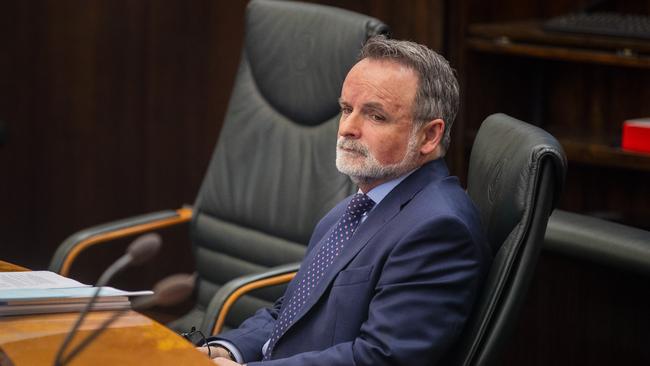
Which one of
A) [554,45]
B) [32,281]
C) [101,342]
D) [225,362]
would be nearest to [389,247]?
[225,362]

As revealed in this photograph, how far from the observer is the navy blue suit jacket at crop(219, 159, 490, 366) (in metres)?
1.82

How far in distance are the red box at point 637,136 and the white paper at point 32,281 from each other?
1.77 metres

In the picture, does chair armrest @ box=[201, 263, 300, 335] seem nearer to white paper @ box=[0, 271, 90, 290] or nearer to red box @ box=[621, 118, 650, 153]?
white paper @ box=[0, 271, 90, 290]

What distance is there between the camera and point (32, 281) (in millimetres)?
2010

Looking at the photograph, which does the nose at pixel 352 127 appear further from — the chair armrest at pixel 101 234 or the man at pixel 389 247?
the chair armrest at pixel 101 234

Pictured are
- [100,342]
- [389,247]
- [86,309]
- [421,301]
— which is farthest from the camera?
[389,247]

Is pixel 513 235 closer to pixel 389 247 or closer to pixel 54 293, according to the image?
pixel 389 247

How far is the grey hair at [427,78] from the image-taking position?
2.01m

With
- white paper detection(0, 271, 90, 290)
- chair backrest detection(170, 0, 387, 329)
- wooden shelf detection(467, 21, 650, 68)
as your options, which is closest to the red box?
wooden shelf detection(467, 21, 650, 68)

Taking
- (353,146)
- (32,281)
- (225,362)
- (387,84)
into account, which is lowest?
(225,362)

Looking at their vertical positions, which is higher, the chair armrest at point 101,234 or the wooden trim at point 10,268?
the wooden trim at point 10,268

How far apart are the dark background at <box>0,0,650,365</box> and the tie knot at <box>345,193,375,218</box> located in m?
1.45

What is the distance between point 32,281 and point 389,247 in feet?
2.05

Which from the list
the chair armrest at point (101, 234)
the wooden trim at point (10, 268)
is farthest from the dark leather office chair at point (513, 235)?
the chair armrest at point (101, 234)
